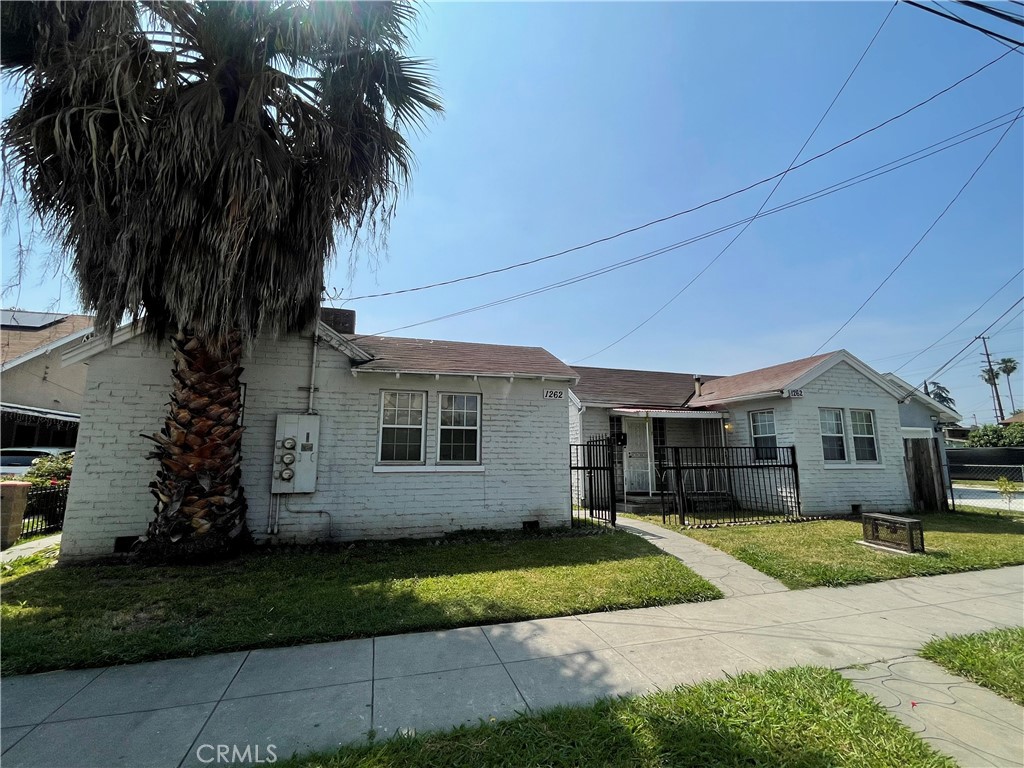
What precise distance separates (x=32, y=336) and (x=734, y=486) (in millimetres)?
28904

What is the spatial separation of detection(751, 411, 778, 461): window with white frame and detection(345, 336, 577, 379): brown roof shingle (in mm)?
6882

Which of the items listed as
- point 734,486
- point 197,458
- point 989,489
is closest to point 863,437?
point 734,486

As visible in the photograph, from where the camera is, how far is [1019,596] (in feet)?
19.7

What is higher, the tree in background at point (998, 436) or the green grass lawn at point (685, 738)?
the tree in background at point (998, 436)

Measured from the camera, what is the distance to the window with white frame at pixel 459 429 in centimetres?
987

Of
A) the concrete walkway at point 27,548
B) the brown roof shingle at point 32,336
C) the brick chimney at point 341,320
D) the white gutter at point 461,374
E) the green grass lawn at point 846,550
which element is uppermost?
the brown roof shingle at point 32,336

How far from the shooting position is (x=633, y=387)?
16.9 metres

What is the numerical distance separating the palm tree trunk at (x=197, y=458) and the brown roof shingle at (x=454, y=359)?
260 cm

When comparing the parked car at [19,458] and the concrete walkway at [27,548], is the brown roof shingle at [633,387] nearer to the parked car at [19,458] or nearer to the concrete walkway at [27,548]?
the concrete walkway at [27,548]

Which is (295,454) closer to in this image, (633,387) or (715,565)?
(715,565)

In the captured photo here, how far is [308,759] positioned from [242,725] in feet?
2.48

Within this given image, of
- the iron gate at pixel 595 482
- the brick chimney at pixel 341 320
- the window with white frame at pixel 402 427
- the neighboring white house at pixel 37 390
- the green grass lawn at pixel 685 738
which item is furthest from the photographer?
the neighboring white house at pixel 37 390

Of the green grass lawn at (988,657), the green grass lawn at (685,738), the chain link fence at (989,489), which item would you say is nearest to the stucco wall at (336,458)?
the green grass lawn at (685,738)

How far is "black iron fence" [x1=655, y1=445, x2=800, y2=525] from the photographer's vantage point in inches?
468
